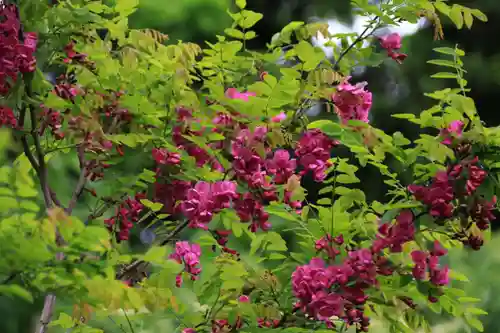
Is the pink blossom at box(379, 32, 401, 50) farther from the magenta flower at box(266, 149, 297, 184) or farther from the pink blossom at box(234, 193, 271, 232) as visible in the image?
the pink blossom at box(234, 193, 271, 232)

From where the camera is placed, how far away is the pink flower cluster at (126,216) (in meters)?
3.35

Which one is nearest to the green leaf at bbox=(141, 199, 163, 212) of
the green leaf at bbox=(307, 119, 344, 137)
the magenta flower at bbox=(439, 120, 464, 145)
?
the green leaf at bbox=(307, 119, 344, 137)

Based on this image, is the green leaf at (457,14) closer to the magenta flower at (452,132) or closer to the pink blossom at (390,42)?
the pink blossom at (390,42)

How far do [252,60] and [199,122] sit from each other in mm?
538

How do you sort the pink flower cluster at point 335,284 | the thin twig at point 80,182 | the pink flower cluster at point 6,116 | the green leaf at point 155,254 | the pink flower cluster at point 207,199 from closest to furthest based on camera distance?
the green leaf at point 155,254
the pink flower cluster at point 335,284
the pink flower cluster at point 207,199
the pink flower cluster at point 6,116
the thin twig at point 80,182

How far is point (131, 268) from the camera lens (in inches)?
134

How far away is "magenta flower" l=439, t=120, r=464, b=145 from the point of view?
2.78 metres

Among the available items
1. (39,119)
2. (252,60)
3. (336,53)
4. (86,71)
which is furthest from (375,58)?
(39,119)

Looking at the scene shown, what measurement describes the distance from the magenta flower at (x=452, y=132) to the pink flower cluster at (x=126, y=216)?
1.25 meters

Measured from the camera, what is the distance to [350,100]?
9.70 feet

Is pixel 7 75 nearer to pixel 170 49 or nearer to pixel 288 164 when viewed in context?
pixel 170 49

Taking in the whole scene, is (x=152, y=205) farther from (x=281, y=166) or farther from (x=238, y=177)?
(x=281, y=166)

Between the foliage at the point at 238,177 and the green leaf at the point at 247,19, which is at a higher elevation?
the green leaf at the point at 247,19

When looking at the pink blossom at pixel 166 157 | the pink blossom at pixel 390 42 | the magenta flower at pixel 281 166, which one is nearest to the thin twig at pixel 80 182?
the pink blossom at pixel 166 157
